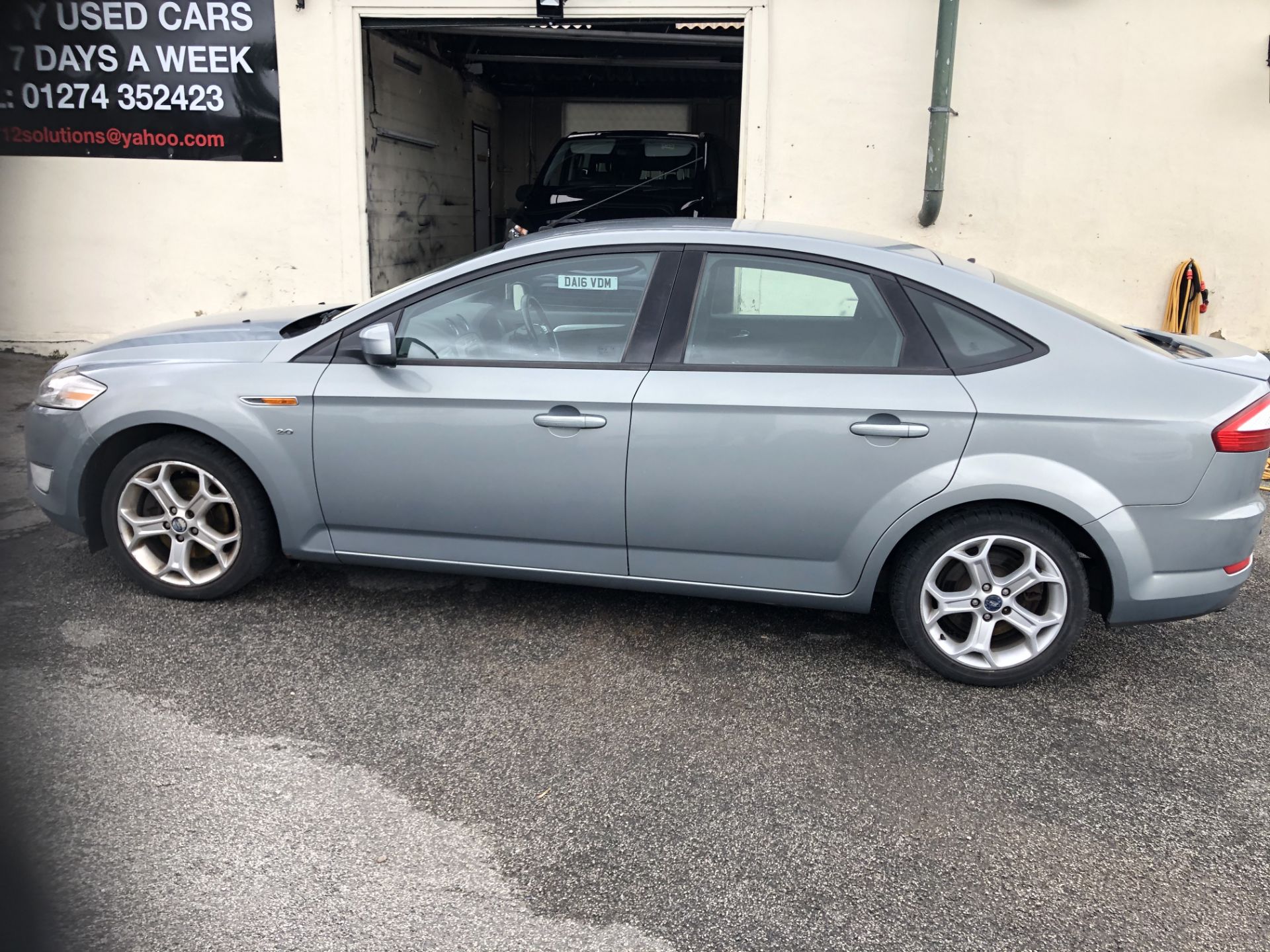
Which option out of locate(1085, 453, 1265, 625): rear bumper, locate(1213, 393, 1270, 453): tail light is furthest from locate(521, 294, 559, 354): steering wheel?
locate(1213, 393, 1270, 453): tail light

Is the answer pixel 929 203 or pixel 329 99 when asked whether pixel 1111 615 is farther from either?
pixel 329 99

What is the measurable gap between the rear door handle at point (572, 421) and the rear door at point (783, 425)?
132mm

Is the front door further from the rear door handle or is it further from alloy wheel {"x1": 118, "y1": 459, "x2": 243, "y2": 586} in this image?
alloy wheel {"x1": 118, "y1": 459, "x2": 243, "y2": 586}

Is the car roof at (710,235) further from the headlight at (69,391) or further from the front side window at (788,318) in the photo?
the headlight at (69,391)

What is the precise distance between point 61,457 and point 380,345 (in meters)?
1.44

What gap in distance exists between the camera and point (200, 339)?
13.8 feet

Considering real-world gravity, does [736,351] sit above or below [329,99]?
below

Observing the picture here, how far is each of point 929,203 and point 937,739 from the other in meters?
5.61

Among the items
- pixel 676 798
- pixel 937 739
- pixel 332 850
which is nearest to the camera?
pixel 332 850

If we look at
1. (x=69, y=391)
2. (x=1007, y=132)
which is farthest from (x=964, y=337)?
(x=1007, y=132)

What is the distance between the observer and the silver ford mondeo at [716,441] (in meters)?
3.38

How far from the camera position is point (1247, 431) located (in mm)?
3314

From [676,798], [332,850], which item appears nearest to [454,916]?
[332,850]

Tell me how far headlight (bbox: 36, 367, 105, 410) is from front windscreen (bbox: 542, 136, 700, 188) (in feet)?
21.1
